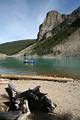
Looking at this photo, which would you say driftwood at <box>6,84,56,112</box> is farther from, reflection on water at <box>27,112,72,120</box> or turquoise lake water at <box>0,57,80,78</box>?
turquoise lake water at <box>0,57,80,78</box>

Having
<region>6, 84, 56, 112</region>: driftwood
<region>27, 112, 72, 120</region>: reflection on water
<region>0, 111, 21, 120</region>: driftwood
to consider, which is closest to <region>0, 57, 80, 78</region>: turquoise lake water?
<region>6, 84, 56, 112</region>: driftwood

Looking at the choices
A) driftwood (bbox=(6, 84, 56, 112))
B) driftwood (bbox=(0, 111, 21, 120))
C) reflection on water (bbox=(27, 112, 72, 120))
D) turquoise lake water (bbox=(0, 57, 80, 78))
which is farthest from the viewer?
turquoise lake water (bbox=(0, 57, 80, 78))

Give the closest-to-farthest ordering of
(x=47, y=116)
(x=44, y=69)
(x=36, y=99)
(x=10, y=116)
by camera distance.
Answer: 1. (x=10, y=116)
2. (x=47, y=116)
3. (x=36, y=99)
4. (x=44, y=69)

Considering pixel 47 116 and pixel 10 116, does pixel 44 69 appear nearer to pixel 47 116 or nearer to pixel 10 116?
pixel 47 116

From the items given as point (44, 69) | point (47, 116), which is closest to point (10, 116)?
point (47, 116)

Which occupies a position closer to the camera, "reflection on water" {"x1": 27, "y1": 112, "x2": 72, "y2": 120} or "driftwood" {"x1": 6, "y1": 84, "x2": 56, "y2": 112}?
"reflection on water" {"x1": 27, "y1": 112, "x2": 72, "y2": 120}

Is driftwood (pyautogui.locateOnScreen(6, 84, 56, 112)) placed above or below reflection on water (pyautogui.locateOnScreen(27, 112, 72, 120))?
above

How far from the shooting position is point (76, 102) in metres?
19.1

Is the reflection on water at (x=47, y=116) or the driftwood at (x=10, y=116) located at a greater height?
the driftwood at (x=10, y=116)

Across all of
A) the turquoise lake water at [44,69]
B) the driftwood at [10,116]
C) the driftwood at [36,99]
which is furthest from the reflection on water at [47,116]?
the turquoise lake water at [44,69]

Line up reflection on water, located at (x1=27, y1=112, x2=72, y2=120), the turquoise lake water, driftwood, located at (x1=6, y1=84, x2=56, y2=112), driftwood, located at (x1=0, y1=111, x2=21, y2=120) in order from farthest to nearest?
the turquoise lake water → driftwood, located at (x1=6, y1=84, x2=56, y2=112) → reflection on water, located at (x1=27, y1=112, x2=72, y2=120) → driftwood, located at (x1=0, y1=111, x2=21, y2=120)

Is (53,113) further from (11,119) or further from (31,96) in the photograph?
(11,119)

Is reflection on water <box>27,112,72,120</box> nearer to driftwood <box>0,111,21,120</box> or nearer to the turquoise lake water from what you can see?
driftwood <box>0,111,21,120</box>

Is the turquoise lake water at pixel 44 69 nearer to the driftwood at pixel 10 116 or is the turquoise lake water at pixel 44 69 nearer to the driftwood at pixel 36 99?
the driftwood at pixel 36 99
